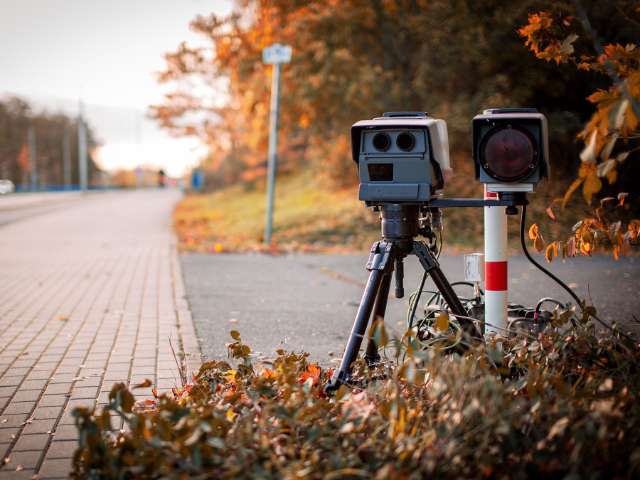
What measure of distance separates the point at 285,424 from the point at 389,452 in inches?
20.0

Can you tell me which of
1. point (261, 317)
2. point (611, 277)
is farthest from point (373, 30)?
point (261, 317)

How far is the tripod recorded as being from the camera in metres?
2.54

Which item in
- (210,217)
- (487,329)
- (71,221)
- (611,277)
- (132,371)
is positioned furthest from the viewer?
(210,217)

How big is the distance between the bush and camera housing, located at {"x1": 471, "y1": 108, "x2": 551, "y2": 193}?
84 centimetres

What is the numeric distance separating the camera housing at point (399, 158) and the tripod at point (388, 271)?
3.8 inches

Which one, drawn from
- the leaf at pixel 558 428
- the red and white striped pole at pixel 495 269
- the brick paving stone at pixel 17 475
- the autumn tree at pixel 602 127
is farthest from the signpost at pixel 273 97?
the leaf at pixel 558 428

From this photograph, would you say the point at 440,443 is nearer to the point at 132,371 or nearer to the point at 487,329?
the point at 487,329

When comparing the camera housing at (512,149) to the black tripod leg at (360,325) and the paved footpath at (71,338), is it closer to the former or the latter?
the black tripod leg at (360,325)

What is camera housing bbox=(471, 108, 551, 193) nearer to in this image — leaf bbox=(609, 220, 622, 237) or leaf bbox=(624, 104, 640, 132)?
leaf bbox=(609, 220, 622, 237)

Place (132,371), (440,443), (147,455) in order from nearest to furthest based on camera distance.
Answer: (440,443) < (147,455) < (132,371)

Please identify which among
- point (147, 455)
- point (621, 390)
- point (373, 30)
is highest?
point (373, 30)

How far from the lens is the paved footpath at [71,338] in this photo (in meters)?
2.74

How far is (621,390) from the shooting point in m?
2.23

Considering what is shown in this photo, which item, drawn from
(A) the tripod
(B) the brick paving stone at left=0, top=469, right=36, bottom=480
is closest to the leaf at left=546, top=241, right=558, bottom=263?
(A) the tripod
